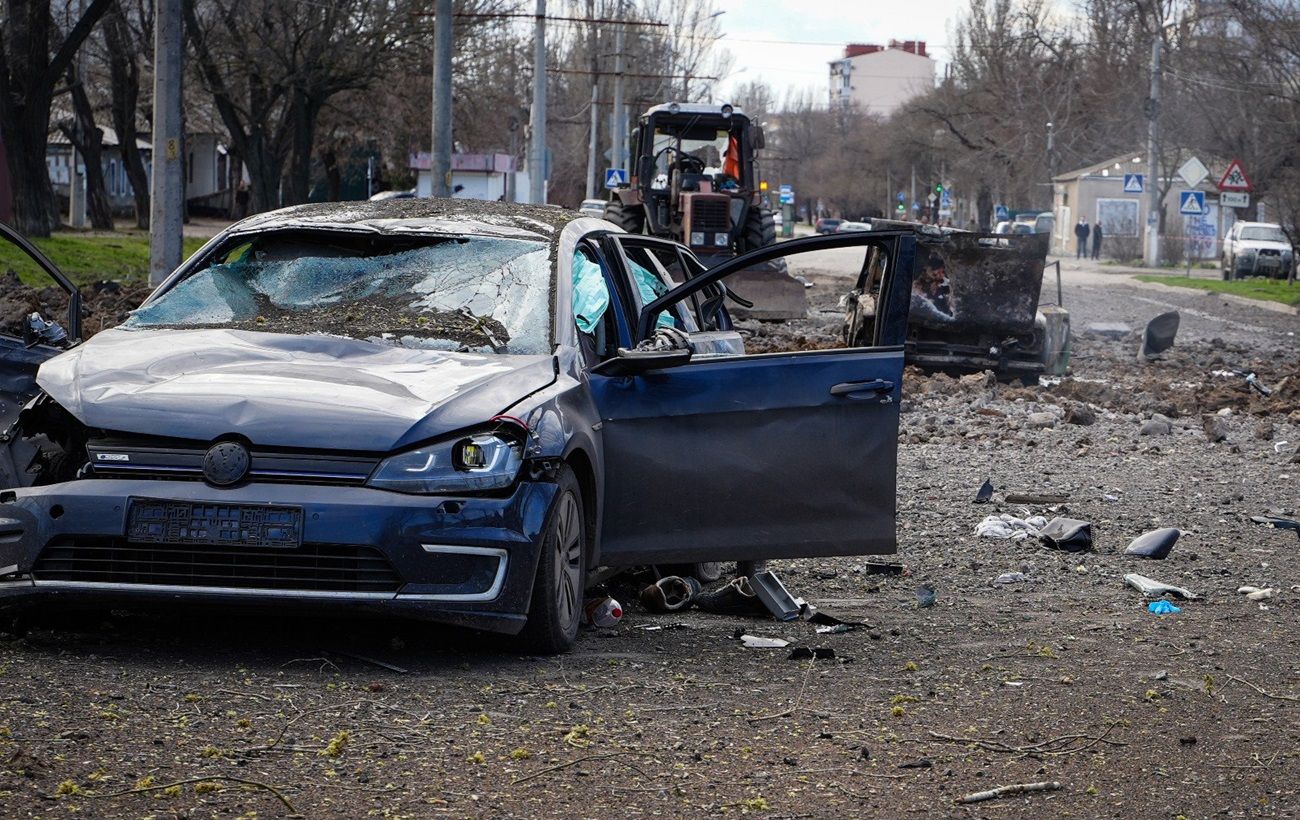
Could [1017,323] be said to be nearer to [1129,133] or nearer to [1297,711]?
[1297,711]

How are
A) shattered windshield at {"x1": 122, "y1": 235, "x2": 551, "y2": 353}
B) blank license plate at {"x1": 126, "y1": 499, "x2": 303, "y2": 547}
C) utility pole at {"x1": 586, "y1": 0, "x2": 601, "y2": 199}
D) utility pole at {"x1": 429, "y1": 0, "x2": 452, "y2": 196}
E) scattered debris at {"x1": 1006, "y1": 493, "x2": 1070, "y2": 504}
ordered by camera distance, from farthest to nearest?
1. utility pole at {"x1": 586, "y1": 0, "x2": 601, "y2": 199}
2. utility pole at {"x1": 429, "y1": 0, "x2": 452, "y2": 196}
3. scattered debris at {"x1": 1006, "y1": 493, "x2": 1070, "y2": 504}
4. shattered windshield at {"x1": 122, "y1": 235, "x2": 551, "y2": 353}
5. blank license plate at {"x1": 126, "y1": 499, "x2": 303, "y2": 547}

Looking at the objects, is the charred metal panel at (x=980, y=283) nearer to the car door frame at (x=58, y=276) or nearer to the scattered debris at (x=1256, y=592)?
the scattered debris at (x=1256, y=592)

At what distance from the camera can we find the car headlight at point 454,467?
536cm

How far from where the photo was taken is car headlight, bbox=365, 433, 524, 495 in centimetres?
536

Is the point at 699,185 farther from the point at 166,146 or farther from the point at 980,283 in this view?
the point at 166,146

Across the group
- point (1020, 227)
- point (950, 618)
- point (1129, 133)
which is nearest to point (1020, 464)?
point (950, 618)

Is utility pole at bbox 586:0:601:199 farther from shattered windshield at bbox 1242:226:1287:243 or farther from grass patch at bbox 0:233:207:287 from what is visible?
grass patch at bbox 0:233:207:287

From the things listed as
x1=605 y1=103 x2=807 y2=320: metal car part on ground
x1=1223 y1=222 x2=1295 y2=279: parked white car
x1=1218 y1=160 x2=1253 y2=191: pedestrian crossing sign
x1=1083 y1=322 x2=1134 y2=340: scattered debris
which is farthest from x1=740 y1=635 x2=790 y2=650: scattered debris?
x1=1223 y1=222 x2=1295 y2=279: parked white car

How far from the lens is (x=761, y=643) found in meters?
6.30

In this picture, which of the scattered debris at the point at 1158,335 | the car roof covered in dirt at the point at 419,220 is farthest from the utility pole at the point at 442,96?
the car roof covered in dirt at the point at 419,220

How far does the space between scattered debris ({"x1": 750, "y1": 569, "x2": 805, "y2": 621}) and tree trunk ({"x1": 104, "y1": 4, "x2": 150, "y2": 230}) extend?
38354 mm

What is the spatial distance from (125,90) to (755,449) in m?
47.1

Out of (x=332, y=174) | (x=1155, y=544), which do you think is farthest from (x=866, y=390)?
(x=332, y=174)

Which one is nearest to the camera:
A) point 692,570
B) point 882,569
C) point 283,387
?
point 283,387
